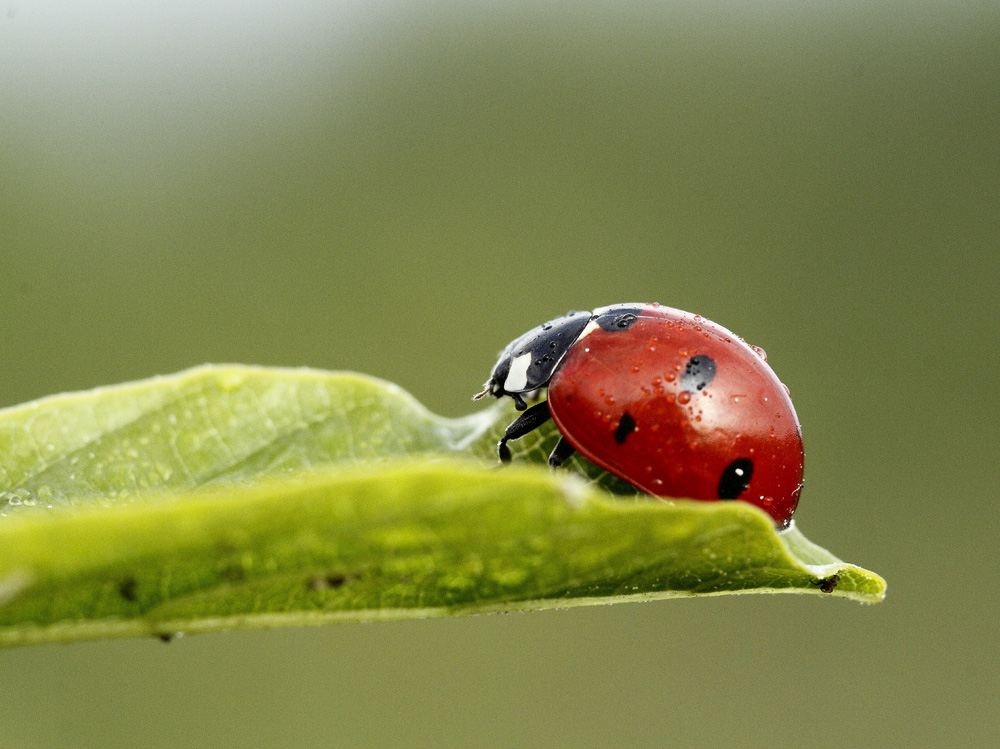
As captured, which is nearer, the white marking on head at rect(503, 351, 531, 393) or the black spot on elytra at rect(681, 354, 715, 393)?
the black spot on elytra at rect(681, 354, 715, 393)

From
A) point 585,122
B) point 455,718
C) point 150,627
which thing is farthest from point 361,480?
point 585,122

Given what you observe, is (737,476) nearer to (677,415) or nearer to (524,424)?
(677,415)

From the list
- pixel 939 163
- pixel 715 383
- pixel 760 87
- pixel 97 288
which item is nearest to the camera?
pixel 715 383

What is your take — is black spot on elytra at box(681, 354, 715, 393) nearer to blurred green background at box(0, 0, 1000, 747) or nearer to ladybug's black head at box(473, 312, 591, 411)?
ladybug's black head at box(473, 312, 591, 411)

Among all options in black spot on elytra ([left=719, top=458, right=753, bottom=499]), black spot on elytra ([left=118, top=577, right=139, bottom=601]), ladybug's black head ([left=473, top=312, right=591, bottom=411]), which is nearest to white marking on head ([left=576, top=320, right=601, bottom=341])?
ladybug's black head ([left=473, top=312, right=591, bottom=411])

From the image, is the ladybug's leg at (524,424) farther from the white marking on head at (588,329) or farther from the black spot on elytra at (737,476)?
the black spot on elytra at (737,476)

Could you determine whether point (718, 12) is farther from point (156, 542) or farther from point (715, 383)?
point (156, 542)
